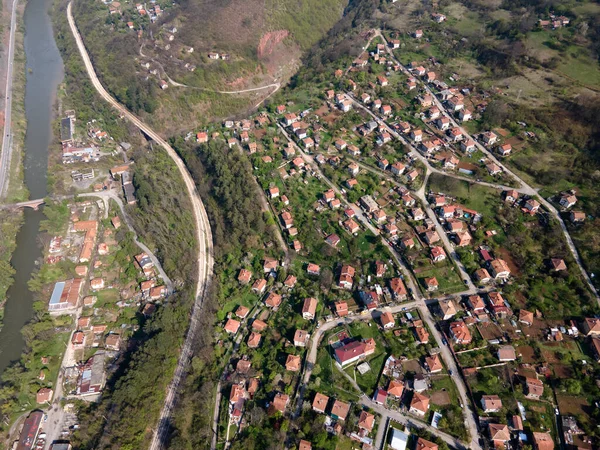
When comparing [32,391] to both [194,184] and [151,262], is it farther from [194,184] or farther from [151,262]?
[194,184]

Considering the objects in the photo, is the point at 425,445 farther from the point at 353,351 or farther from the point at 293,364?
the point at 293,364

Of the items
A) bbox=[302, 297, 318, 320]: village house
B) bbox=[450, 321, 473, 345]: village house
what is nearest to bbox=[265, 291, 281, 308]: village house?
bbox=[302, 297, 318, 320]: village house

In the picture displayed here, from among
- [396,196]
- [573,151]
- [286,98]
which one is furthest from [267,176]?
[573,151]

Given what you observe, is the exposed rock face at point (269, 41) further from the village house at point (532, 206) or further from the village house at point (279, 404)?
the village house at point (279, 404)

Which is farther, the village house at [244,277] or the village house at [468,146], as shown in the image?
the village house at [468,146]

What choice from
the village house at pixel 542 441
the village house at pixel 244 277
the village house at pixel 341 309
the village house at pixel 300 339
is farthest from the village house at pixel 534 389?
the village house at pixel 244 277
